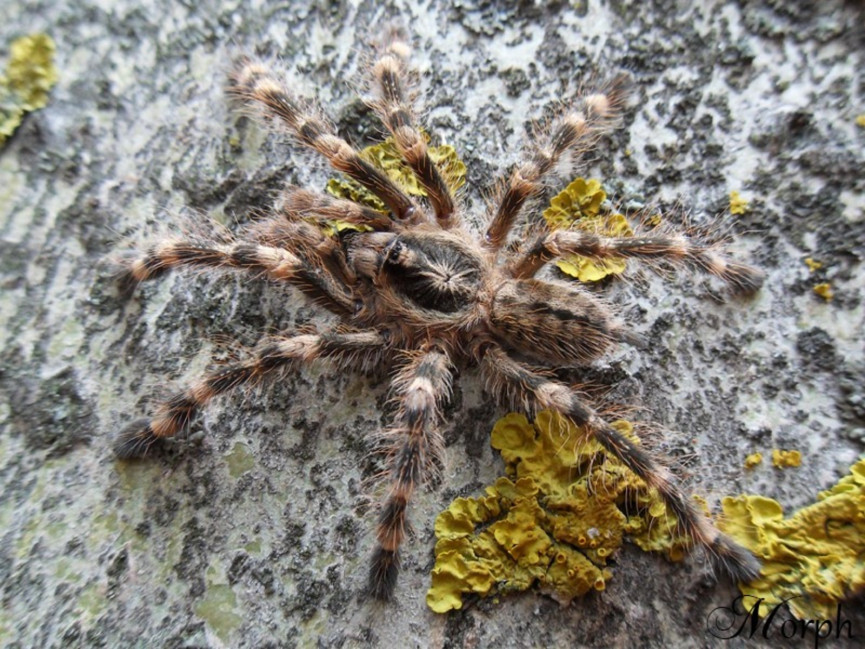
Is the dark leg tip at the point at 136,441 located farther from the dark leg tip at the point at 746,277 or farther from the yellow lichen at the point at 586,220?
the dark leg tip at the point at 746,277

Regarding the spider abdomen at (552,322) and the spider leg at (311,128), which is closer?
the spider abdomen at (552,322)

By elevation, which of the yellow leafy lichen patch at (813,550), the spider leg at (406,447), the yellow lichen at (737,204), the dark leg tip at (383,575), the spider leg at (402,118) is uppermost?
the yellow lichen at (737,204)

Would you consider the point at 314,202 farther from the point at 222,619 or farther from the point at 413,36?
the point at 222,619

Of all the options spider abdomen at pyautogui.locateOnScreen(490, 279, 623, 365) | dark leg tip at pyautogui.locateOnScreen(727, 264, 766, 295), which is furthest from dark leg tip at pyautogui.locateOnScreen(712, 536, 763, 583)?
dark leg tip at pyautogui.locateOnScreen(727, 264, 766, 295)

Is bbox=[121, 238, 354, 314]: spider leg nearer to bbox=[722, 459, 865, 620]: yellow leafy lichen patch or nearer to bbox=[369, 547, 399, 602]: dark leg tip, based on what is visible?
bbox=[369, 547, 399, 602]: dark leg tip

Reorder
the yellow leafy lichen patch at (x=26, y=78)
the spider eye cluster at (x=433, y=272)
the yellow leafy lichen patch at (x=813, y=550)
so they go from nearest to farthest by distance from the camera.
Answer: the yellow leafy lichen patch at (x=813, y=550) → the spider eye cluster at (x=433, y=272) → the yellow leafy lichen patch at (x=26, y=78)

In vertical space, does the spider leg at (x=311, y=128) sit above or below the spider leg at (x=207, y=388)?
above

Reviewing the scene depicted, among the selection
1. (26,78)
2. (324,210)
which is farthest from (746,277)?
(26,78)

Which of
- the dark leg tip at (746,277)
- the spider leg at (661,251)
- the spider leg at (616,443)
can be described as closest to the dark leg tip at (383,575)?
the spider leg at (616,443)
